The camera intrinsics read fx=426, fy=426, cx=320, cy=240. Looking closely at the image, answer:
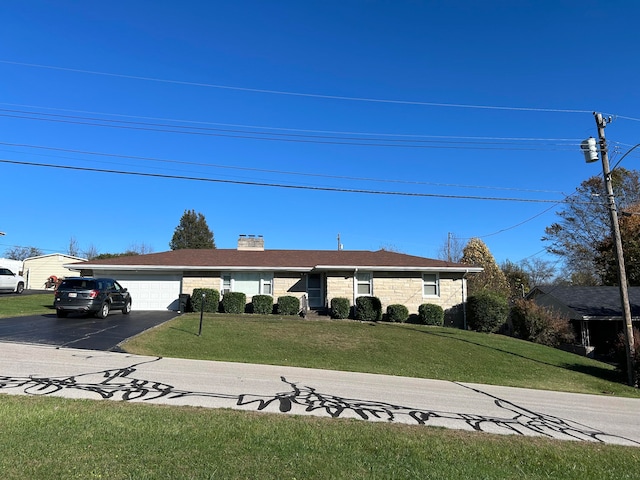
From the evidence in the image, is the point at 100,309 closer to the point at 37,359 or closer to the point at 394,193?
the point at 37,359

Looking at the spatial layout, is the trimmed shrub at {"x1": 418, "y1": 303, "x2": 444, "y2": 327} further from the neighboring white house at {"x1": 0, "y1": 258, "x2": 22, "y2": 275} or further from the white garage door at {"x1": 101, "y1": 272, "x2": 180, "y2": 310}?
the neighboring white house at {"x1": 0, "y1": 258, "x2": 22, "y2": 275}

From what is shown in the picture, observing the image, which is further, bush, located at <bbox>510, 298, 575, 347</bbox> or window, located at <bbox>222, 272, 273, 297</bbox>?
window, located at <bbox>222, 272, 273, 297</bbox>

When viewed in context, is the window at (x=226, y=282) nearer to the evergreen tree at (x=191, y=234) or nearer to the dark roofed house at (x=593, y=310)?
the dark roofed house at (x=593, y=310)

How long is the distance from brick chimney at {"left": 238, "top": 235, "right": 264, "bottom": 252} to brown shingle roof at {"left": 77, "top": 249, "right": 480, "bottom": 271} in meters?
0.58

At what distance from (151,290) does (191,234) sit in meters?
31.8

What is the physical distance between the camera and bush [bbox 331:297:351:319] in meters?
21.2

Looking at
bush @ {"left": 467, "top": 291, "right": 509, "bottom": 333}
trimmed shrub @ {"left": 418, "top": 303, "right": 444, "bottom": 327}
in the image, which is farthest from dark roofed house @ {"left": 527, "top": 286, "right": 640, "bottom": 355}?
trimmed shrub @ {"left": 418, "top": 303, "right": 444, "bottom": 327}

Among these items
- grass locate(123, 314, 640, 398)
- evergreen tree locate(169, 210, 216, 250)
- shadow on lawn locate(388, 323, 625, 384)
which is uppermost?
evergreen tree locate(169, 210, 216, 250)

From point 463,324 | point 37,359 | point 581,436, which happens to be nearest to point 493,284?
point 463,324

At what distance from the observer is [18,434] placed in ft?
14.9

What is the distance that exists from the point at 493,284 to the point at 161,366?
32.6m

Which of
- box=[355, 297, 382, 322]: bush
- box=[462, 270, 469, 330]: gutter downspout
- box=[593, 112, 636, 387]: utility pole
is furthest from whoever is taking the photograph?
box=[462, 270, 469, 330]: gutter downspout

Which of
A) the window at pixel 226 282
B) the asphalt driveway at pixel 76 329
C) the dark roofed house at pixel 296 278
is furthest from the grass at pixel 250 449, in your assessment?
the window at pixel 226 282

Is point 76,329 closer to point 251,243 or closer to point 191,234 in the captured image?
point 251,243
